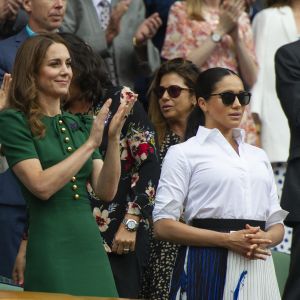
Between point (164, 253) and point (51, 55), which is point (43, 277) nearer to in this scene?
point (51, 55)

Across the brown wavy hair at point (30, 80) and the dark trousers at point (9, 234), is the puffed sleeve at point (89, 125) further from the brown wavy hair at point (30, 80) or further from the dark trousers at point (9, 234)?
the dark trousers at point (9, 234)

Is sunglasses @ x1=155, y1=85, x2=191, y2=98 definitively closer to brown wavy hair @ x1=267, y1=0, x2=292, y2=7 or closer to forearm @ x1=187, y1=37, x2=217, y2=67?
forearm @ x1=187, y1=37, x2=217, y2=67

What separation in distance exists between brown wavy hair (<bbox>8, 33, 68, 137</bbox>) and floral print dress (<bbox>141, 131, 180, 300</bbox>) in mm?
1672

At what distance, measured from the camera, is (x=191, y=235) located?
6.46 meters

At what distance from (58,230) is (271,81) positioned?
15.1 ft

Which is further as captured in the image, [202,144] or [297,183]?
[297,183]

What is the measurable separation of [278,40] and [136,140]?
3.26 meters

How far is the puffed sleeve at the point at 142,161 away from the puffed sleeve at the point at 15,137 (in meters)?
1.26

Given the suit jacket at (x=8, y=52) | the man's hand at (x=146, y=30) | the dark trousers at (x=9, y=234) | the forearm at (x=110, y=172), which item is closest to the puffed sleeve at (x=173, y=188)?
the forearm at (x=110, y=172)

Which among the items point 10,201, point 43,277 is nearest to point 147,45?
point 10,201

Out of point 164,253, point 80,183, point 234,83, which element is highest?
point 234,83

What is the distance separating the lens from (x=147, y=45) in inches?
383

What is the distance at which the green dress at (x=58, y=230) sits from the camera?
611cm

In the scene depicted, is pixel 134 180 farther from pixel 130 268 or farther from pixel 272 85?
pixel 272 85
